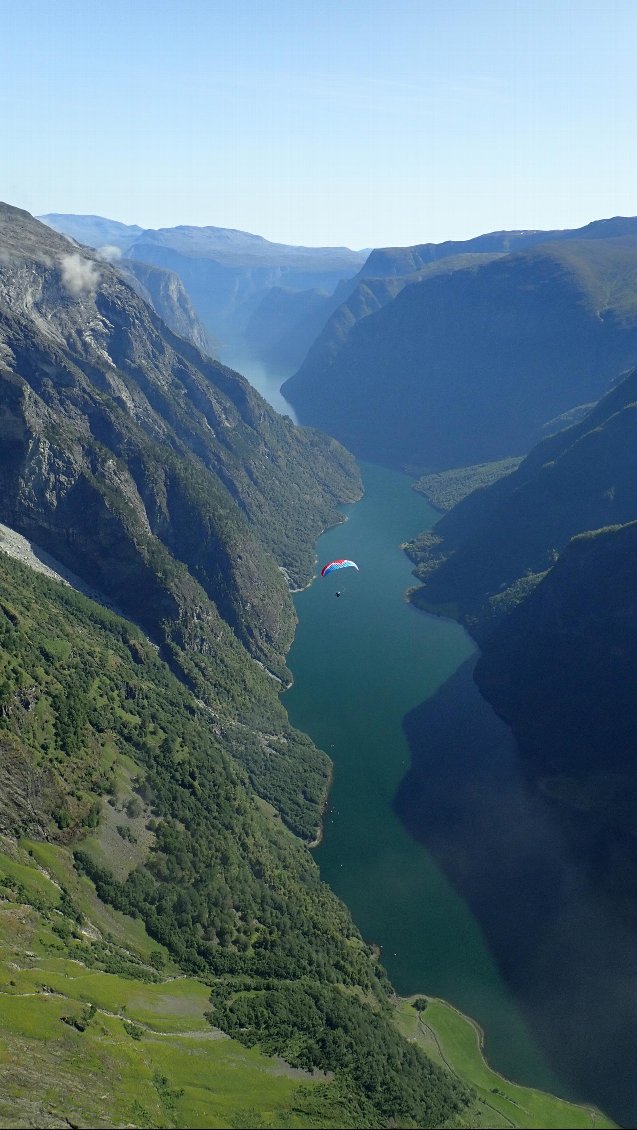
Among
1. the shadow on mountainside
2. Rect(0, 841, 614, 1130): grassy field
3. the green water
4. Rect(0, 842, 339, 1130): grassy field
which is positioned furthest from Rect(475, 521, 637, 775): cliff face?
Rect(0, 842, 339, 1130): grassy field

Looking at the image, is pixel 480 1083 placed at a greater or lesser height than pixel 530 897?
lesser

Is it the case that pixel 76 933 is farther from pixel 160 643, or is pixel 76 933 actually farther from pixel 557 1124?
pixel 160 643

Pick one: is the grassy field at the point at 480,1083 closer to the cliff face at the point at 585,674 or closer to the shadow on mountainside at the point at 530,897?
the shadow on mountainside at the point at 530,897

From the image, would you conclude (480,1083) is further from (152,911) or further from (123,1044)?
(123,1044)

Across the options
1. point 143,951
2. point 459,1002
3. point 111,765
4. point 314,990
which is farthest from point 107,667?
point 459,1002

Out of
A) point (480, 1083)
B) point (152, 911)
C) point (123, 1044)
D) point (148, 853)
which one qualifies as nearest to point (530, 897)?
point (480, 1083)

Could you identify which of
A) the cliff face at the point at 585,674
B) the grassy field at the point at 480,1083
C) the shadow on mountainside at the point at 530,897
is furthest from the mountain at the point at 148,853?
the cliff face at the point at 585,674

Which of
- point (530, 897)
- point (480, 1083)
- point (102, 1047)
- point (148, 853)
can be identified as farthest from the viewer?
point (530, 897)
